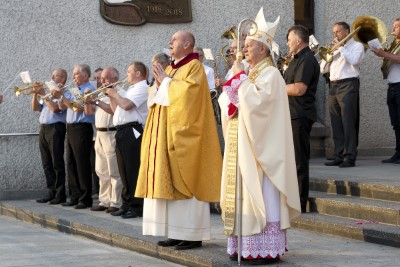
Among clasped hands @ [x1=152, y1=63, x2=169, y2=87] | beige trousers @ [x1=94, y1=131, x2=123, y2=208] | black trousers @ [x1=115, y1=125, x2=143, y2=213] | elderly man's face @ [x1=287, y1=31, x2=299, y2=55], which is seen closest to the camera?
clasped hands @ [x1=152, y1=63, x2=169, y2=87]

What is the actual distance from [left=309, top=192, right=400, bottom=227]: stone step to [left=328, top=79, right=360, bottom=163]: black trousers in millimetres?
1960

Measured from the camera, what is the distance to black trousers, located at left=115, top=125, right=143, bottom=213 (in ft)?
37.9

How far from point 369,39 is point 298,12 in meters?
2.94

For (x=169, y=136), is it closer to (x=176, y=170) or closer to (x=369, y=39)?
(x=176, y=170)

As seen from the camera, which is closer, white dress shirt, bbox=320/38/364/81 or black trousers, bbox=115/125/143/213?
black trousers, bbox=115/125/143/213

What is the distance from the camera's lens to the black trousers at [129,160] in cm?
1156

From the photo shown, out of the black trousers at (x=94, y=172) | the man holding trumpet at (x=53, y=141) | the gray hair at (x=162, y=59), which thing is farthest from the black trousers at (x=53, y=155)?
the gray hair at (x=162, y=59)

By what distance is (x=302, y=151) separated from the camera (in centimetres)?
1049

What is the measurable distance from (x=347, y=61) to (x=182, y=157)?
4532 millimetres

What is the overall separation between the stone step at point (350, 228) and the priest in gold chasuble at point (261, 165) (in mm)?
1194

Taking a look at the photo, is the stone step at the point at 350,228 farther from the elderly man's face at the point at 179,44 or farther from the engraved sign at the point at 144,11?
the engraved sign at the point at 144,11

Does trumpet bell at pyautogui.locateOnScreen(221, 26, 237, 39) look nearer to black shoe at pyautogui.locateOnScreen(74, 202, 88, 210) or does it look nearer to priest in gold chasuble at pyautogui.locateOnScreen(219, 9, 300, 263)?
black shoe at pyautogui.locateOnScreen(74, 202, 88, 210)

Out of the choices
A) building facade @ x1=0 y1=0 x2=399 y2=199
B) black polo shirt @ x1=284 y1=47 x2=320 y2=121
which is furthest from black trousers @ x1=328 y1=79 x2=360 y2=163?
black polo shirt @ x1=284 y1=47 x2=320 y2=121

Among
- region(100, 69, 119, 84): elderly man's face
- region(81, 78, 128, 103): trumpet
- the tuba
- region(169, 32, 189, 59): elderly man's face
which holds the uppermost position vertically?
the tuba
